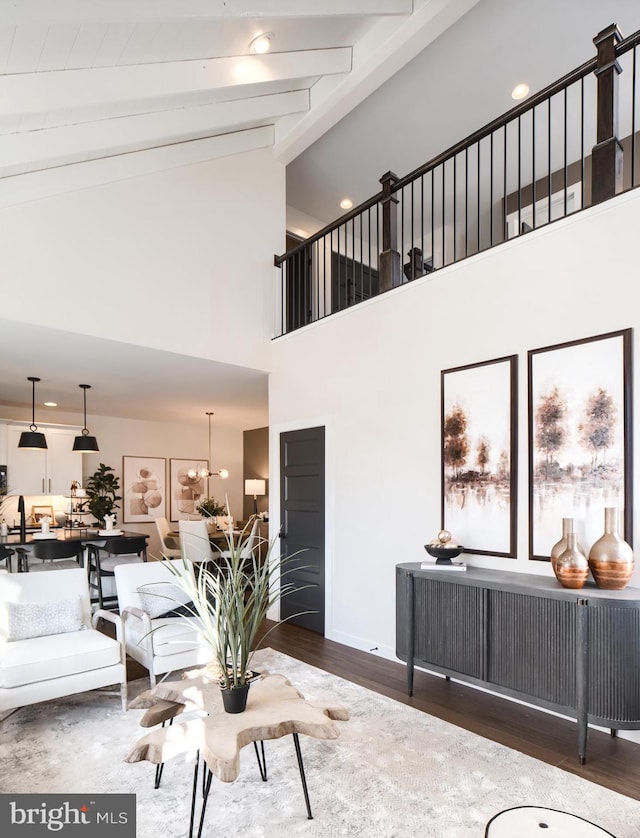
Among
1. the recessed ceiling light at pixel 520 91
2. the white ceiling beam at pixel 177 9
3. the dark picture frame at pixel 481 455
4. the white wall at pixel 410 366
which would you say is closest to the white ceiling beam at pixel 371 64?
the white ceiling beam at pixel 177 9

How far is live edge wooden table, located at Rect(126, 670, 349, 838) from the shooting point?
6.40ft

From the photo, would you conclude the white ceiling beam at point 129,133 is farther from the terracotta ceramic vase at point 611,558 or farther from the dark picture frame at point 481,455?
the terracotta ceramic vase at point 611,558

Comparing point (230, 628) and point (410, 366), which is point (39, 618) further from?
point (410, 366)

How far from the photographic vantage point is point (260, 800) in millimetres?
2396

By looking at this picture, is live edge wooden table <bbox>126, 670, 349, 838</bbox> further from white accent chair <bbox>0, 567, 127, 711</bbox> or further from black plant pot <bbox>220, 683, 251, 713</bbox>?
white accent chair <bbox>0, 567, 127, 711</bbox>

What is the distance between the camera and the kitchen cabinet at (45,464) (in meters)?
7.66

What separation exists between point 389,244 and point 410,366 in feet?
3.83

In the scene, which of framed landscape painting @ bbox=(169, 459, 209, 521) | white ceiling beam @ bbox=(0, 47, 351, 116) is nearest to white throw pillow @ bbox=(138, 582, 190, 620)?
white ceiling beam @ bbox=(0, 47, 351, 116)

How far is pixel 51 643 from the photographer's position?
11.0 feet

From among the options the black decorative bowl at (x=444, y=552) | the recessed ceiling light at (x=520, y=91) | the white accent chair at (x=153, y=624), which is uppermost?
the recessed ceiling light at (x=520, y=91)

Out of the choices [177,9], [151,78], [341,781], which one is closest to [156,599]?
[341,781]

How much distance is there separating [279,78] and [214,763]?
4.94m

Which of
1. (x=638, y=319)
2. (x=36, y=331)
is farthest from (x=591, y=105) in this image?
(x=36, y=331)

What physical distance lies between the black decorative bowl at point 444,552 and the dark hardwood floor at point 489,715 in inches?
35.8
